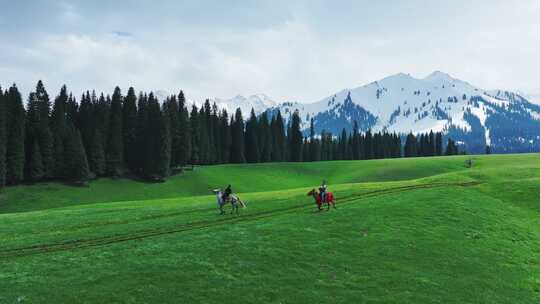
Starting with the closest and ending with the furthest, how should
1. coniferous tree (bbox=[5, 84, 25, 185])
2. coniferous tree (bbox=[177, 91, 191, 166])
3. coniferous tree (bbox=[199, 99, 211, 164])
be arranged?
coniferous tree (bbox=[5, 84, 25, 185]) < coniferous tree (bbox=[177, 91, 191, 166]) < coniferous tree (bbox=[199, 99, 211, 164])

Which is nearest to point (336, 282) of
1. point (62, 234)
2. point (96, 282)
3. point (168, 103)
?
point (96, 282)

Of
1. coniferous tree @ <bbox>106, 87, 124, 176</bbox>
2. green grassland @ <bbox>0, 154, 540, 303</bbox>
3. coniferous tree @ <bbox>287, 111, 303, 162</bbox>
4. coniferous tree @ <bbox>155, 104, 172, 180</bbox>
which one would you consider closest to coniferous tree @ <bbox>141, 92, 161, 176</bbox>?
coniferous tree @ <bbox>155, 104, 172, 180</bbox>

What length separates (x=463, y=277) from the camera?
77.6ft

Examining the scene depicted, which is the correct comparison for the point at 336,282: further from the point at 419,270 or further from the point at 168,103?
the point at 168,103

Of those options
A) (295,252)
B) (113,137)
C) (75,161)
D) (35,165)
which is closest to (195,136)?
(113,137)

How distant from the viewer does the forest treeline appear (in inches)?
3398

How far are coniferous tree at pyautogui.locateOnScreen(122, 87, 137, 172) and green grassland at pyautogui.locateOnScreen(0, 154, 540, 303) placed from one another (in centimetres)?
6700

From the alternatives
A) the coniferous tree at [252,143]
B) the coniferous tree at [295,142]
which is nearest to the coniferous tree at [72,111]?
the coniferous tree at [252,143]

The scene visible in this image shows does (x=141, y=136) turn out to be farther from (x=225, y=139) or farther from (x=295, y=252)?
(x=295, y=252)

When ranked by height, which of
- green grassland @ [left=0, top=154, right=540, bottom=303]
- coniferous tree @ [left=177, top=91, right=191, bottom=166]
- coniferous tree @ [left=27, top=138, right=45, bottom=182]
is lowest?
green grassland @ [left=0, top=154, right=540, bottom=303]

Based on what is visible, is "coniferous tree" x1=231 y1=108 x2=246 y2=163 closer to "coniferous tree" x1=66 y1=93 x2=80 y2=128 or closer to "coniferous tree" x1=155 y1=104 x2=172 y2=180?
"coniferous tree" x1=155 y1=104 x2=172 y2=180

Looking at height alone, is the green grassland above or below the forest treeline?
below

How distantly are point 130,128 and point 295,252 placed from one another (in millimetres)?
92819

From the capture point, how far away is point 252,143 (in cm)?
14350
